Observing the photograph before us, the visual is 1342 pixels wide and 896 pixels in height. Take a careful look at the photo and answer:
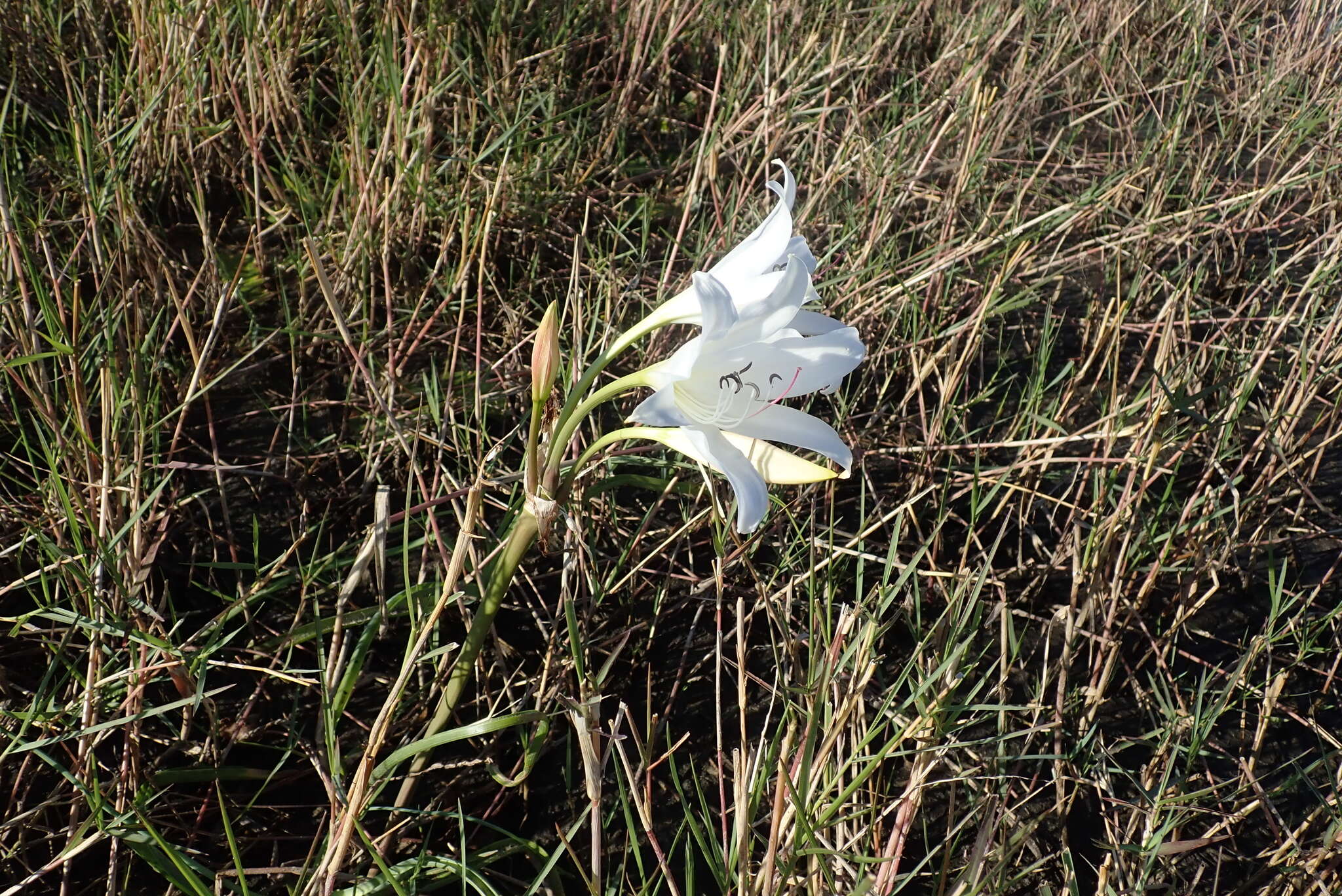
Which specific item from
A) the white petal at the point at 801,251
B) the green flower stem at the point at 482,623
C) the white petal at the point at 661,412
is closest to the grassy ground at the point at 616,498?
the green flower stem at the point at 482,623

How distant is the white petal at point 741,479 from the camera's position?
3.06 ft

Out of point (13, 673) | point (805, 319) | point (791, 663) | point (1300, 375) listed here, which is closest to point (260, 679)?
point (13, 673)

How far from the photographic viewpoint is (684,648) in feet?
5.45

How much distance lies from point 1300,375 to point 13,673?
2225 mm

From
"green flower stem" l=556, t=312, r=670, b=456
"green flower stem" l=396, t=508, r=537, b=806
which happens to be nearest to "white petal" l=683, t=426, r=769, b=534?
"green flower stem" l=556, t=312, r=670, b=456

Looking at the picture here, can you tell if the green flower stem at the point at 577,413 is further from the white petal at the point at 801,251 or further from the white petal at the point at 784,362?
the white petal at the point at 801,251

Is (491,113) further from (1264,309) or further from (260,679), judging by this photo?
(1264,309)

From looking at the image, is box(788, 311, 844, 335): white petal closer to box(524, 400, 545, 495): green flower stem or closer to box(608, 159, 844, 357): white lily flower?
box(608, 159, 844, 357): white lily flower

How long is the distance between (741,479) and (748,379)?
0.50 ft

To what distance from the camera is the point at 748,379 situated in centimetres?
105

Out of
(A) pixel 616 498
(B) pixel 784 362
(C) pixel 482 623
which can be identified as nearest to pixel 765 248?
(B) pixel 784 362

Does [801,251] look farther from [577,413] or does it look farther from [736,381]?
[577,413]

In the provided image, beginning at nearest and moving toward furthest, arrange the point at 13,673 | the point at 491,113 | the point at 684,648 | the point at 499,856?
the point at 499,856
the point at 13,673
the point at 684,648
the point at 491,113

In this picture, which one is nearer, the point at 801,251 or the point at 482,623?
the point at 801,251
